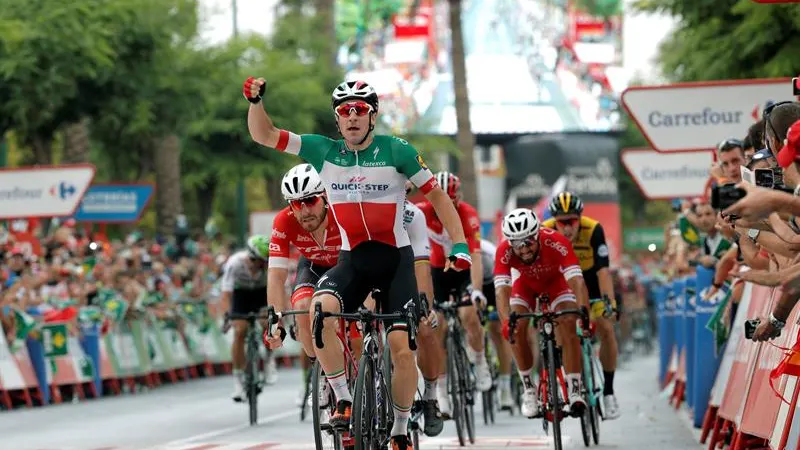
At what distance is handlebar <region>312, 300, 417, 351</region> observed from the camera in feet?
33.2

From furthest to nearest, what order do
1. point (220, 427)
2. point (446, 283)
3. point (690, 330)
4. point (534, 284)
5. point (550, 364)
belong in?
point (220, 427), point (690, 330), point (446, 283), point (534, 284), point (550, 364)

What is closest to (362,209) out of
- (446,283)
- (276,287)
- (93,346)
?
(276,287)

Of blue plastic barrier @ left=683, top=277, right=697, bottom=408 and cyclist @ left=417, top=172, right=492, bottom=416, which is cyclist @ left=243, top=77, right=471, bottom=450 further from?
blue plastic barrier @ left=683, top=277, right=697, bottom=408

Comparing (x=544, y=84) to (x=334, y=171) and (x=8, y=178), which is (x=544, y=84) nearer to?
(x=8, y=178)

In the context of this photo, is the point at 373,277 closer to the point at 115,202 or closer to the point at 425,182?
the point at 425,182

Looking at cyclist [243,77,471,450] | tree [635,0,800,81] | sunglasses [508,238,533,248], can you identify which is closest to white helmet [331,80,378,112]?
cyclist [243,77,471,450]

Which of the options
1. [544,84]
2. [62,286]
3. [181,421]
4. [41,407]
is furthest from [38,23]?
[544,84]

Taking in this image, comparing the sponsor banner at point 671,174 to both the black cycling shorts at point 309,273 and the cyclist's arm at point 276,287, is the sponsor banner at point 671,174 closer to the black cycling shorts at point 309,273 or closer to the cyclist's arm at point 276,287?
Answer: the black cycling shorts at point 309,273

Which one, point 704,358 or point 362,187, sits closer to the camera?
point 362,187

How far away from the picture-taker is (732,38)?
19578 mm

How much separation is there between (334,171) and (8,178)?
1499 centimetres

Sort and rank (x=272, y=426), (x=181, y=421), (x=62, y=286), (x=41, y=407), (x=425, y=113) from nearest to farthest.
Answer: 1. (x=272, y=426)
2. (x=181, y=421)
3. (x=41, y=407)
4. (x=62, y=286)
5. (x=425, y=113)

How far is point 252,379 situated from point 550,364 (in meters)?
5.92

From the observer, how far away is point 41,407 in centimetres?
2222
